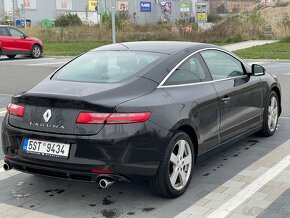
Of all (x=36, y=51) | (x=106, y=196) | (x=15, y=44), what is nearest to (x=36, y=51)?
(x=36, y=51)

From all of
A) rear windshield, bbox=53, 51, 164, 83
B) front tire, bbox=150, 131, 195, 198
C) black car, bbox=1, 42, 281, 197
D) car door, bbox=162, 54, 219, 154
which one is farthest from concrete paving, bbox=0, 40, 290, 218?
rear windshield, bbox=53, 51, 164, 83

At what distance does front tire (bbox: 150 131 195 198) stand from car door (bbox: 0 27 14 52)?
62.6ft

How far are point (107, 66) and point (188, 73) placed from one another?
0.83 metres

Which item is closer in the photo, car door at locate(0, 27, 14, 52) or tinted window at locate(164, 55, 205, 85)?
tinted window at locate(164, 55, 205, 85)

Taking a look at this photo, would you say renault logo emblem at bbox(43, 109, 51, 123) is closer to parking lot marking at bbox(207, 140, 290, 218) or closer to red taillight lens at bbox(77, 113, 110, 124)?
red taillight lens at bbox(77, 113, 110, 124)

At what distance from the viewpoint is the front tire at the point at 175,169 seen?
14.4 ft

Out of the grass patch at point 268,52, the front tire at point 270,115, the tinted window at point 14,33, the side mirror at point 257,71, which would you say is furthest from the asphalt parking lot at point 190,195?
the tinted window at point 14,33

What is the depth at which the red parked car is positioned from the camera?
22.4 meters

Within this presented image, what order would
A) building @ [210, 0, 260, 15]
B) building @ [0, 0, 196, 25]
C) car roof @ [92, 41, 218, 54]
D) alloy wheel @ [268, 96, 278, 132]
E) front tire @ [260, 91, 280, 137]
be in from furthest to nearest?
building @ [210, 0, 260, 15] → building @ [0, 0, 196, 25] → alloy wheel @ [268, 96, 278, 132] → front tire @ [260, 91, 280, 137] → car roof @ [92, 41, 218, 54]

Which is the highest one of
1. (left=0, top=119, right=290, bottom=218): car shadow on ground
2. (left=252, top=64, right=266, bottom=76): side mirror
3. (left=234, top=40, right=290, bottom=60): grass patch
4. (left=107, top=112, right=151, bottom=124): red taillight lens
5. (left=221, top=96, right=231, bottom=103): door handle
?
(left=252, top=64, right=266, bottom=76): side mirror

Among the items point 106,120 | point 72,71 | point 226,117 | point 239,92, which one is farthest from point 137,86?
point 239,92

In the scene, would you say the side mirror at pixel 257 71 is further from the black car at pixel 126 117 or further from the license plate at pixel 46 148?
the license plate at pixel 46 148

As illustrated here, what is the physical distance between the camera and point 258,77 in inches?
250

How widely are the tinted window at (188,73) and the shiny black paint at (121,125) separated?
2.6 inches
